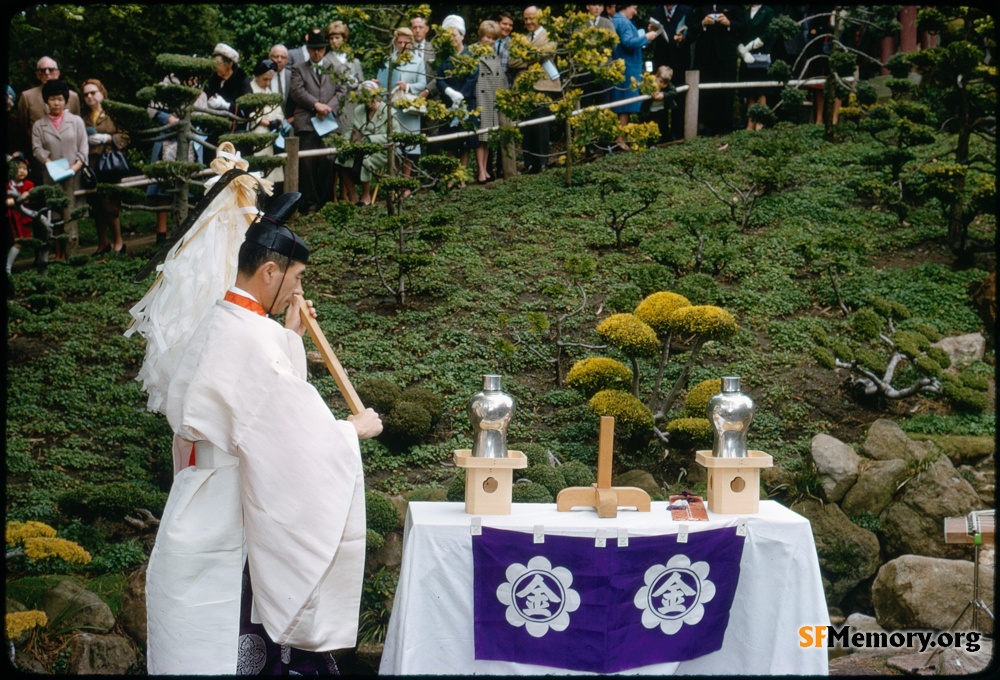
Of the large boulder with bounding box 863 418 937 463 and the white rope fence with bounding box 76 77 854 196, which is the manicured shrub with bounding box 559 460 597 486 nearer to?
the large boulder with bounding box 863 418 937 463

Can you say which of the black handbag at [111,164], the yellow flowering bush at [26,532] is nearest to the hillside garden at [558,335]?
the yellow flowering bush at [26,532]

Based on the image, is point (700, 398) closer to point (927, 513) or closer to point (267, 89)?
point (927, 513)

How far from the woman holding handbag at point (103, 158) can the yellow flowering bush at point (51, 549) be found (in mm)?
4951

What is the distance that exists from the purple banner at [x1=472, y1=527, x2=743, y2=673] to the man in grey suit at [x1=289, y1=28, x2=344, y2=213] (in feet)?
21.1

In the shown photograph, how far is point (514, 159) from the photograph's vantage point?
10.8 meters

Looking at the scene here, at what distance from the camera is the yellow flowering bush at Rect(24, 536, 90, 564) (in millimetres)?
4621

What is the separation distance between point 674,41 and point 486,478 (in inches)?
376

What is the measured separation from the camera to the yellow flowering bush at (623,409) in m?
6.05

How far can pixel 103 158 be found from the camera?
921cm

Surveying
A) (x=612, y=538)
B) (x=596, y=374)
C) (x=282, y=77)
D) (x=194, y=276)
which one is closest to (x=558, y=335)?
(x=596, y=374)

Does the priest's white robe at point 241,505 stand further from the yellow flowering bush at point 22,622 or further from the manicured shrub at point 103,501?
the manicured shrub at point 103,501

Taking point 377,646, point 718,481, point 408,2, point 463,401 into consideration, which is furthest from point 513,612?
point 408,2

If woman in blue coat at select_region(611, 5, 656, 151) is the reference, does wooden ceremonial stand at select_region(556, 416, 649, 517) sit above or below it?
below

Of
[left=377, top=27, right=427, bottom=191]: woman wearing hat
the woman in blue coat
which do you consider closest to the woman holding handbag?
[left=377, top=27, right=427, bottom=191]: woman wearing hat
